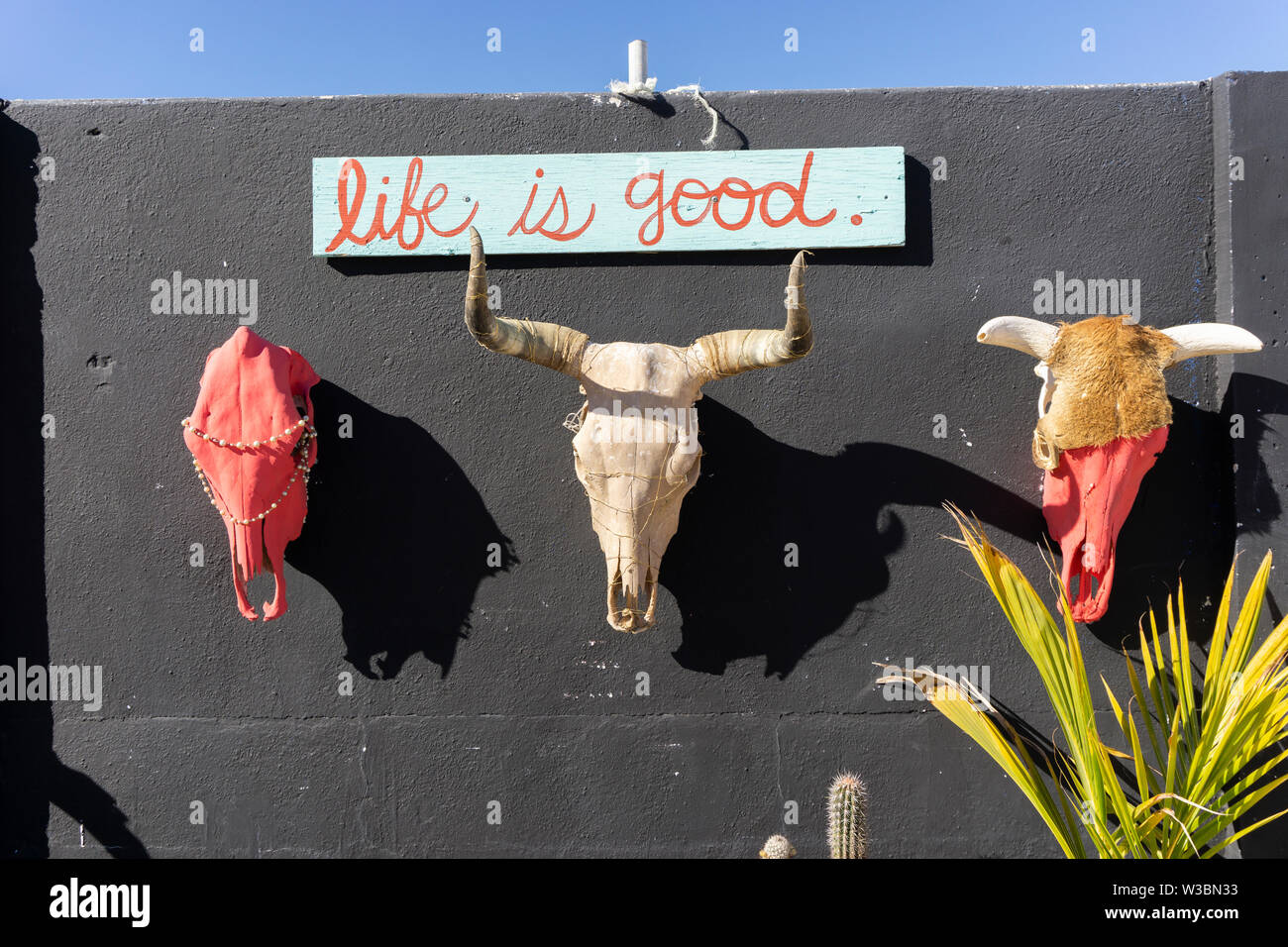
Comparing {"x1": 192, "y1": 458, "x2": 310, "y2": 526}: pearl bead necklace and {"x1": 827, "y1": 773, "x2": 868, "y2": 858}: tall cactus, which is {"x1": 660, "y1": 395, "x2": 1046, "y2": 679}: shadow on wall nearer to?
{"x1": 827, "y1": 773, "x2": 868, "y2": 858}: tall cactus

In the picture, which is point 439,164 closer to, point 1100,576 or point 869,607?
point 869,607

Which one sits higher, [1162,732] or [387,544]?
[387,544]

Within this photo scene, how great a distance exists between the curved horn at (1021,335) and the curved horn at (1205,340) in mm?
527

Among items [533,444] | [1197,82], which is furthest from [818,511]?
[1197,82]

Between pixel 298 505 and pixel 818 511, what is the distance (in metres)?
2.56

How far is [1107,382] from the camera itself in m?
3.68

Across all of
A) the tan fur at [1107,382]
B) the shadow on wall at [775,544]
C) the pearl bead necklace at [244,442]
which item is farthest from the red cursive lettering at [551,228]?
the tan fur at [1107,382]

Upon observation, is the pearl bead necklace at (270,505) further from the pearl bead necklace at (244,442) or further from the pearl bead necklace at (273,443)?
the pearl bead necklace at (244,442)

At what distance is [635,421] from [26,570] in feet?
10.9

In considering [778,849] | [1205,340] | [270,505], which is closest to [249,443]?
[270,505]

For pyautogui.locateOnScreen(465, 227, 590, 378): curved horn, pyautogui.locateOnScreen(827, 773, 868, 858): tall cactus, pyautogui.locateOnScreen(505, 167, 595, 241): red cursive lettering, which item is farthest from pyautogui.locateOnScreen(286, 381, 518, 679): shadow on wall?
pyautogui.locateOnScreen(827, 773, 868, 858): tall cactus

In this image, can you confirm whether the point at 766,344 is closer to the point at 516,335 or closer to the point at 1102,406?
the point at 516,335

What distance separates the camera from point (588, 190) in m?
4.21

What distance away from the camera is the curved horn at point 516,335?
3352 mm
